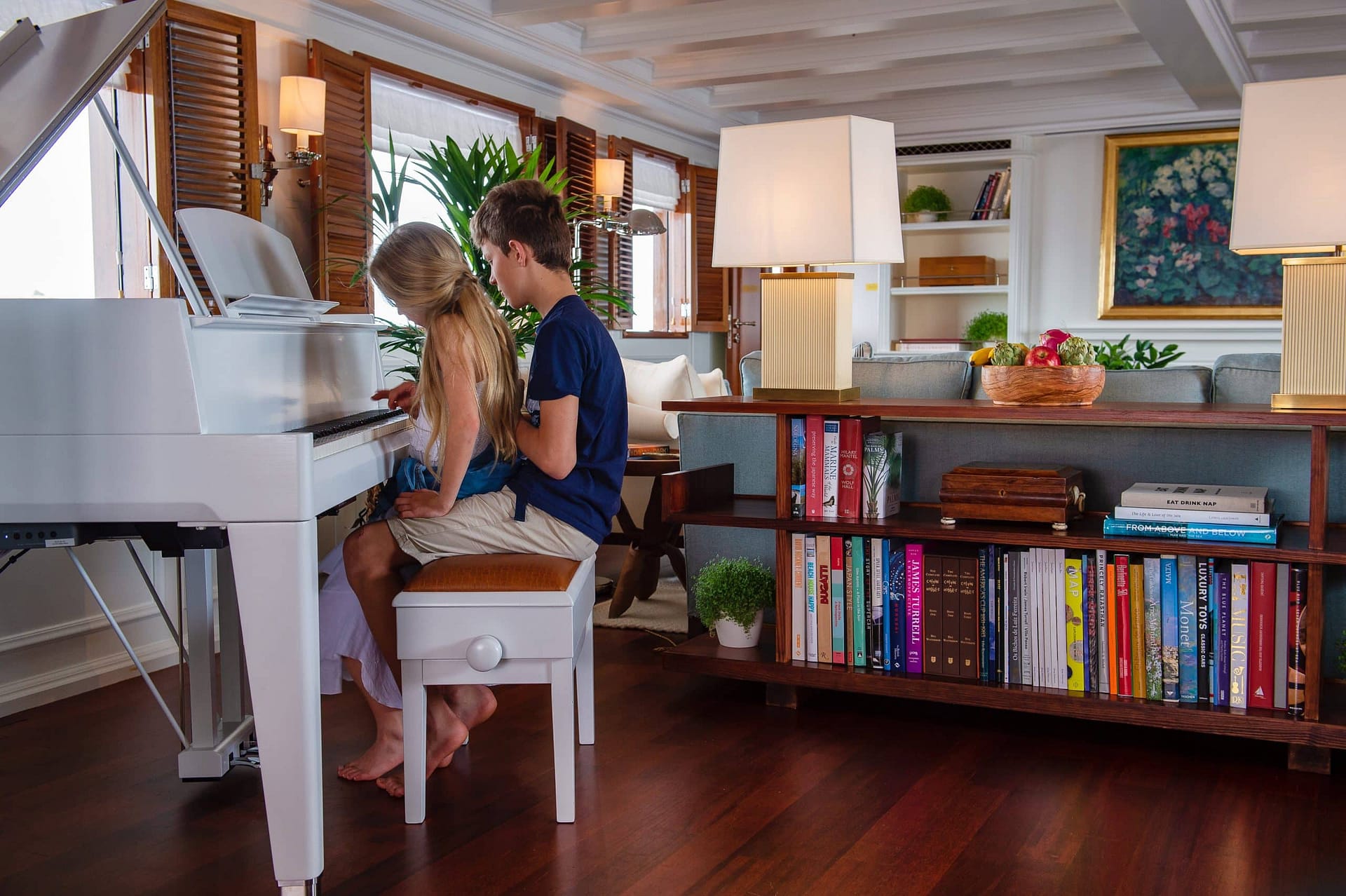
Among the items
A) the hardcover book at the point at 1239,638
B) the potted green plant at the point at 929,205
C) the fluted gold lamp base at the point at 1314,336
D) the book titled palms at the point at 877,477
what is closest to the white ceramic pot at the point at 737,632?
the book titled palms at the point at 877,477

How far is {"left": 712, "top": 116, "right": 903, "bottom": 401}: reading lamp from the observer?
9.48 ft

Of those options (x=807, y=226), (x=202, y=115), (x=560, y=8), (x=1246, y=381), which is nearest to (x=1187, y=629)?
(x=1246, y=381)

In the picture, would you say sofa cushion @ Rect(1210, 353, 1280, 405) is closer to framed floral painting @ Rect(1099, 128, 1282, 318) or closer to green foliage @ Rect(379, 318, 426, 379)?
green foliage @ Rect(379, 318, 426, 379)

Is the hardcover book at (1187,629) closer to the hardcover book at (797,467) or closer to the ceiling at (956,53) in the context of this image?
the hardcover book at (797,467)

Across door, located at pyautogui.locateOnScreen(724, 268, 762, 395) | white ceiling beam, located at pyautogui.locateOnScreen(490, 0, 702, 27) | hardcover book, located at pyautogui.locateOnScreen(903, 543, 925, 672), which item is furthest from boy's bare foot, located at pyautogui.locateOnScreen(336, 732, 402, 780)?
door, located at pyautogui.locateOnScreen(724, 268, 762, 395)

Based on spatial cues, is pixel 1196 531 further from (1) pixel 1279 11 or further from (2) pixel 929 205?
(2) pixel 929 205

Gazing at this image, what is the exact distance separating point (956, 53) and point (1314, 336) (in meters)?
3.72

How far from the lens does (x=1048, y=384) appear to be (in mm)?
2725

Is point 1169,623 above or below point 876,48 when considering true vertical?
below

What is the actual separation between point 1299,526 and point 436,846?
82.1 inches

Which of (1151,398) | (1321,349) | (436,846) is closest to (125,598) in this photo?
(436,846)

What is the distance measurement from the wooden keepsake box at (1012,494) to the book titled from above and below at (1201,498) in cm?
14

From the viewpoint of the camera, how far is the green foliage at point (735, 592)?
3104mm

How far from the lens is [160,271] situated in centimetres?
371
